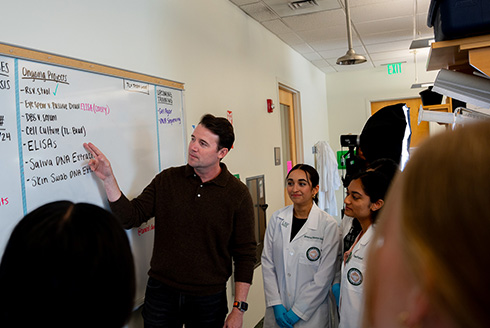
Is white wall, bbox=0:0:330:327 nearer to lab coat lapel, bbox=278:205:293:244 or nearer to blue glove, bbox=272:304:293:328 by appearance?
lab coat lapel, bbox=278:205:293:244

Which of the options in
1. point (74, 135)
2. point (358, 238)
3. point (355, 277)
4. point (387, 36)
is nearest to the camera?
point (74, 135)

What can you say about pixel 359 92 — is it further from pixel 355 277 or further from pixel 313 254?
pixel 355 277

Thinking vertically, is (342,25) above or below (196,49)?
above

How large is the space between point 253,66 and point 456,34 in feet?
6.63

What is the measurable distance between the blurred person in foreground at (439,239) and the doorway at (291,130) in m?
4.17

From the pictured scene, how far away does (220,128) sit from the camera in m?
1.94

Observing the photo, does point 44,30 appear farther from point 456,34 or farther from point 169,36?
point 456,34

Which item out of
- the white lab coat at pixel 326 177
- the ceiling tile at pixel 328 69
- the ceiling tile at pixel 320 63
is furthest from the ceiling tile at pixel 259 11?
the ceiling tile at pixel 328 69

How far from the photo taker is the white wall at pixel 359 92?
232 inches

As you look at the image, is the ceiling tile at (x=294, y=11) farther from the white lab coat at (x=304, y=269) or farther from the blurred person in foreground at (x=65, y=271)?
the blurred person in foreground at (x=65, y=271)

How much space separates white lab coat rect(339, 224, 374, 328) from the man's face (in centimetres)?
80

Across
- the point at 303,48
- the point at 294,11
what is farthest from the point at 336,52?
the point at 294,11

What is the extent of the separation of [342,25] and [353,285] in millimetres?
2937

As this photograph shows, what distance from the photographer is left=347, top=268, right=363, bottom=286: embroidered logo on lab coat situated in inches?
65.1
